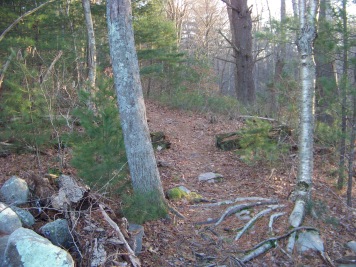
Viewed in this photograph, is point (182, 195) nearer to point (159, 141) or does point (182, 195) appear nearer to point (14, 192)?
point (14, 192)

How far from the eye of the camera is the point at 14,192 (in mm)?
5949

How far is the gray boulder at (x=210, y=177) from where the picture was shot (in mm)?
9344

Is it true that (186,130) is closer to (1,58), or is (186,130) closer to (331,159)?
(331,159)

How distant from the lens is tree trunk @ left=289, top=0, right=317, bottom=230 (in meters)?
6.77

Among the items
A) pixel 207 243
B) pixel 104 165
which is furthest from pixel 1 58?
pixel 207 243

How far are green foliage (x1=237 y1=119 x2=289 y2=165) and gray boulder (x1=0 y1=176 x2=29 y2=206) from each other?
5534mm

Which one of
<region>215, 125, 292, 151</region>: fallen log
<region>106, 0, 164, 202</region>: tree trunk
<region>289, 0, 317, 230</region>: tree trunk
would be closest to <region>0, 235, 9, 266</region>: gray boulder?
<region>106, 0, 164, 202</region>: tree trunk

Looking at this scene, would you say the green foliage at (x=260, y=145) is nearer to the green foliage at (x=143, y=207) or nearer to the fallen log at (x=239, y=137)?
the fallen log at (x=239, y=137)

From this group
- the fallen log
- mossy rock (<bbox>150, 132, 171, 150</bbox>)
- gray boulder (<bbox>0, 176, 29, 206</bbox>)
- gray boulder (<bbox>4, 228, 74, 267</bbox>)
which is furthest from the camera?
mossy rock (<bbox>150, 132, 171, 150</bbox>)

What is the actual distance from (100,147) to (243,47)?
11.2 meters

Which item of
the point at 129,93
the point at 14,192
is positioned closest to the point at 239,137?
the point at 129,93

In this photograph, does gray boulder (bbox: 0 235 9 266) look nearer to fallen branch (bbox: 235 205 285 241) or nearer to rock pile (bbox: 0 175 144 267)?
rock pile (bbox: 0 175 144 267)

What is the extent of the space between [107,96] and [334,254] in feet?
15.8

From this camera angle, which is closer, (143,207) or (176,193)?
(143,207)
